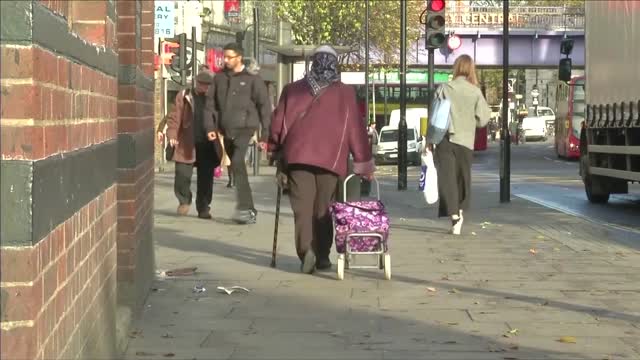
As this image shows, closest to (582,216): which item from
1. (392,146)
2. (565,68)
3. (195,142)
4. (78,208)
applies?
(565,68)

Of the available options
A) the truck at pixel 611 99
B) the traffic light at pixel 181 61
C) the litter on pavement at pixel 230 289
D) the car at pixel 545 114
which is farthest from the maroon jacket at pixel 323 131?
the car at pixel 545 114

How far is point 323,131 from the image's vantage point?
Result: 28.8 feet

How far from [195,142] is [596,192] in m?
Answer: 7.28

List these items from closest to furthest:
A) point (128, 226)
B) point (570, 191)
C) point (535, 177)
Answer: point (128, 226) → point (570, 191) → point (535, 177)

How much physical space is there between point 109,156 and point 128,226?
1396 mm

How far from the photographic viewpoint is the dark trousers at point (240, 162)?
41.7ft

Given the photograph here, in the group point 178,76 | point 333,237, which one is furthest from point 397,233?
point 178,76

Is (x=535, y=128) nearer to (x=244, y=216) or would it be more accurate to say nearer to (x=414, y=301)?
(x=244, y=216)

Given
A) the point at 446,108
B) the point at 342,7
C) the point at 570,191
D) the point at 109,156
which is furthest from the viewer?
the point at 342,7

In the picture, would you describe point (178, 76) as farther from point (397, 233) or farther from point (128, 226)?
point (128, 226)

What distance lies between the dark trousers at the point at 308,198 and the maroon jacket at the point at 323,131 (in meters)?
0.12

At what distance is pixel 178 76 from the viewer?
2512 cm

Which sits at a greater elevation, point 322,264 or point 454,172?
point 454,172

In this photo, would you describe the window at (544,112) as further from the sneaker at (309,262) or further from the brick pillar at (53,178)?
the brick pillar at (53,178)
